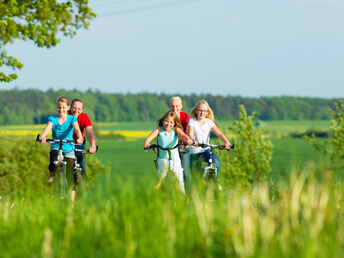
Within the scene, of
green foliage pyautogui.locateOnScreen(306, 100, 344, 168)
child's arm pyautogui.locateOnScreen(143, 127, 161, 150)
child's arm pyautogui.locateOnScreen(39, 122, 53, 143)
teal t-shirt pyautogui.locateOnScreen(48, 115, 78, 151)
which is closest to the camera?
child's arm pyautogui.locateOnScreen(143, 127, 161, 150)

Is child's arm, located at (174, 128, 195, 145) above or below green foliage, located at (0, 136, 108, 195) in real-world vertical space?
above

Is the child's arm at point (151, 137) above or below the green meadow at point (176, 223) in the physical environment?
above

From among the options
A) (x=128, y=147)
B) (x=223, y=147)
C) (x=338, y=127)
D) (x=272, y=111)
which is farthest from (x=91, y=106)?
(x=223, y=147)

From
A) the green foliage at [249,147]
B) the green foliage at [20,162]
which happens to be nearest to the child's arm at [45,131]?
the green foliage at [20,162]

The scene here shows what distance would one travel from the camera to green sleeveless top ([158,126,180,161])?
9.07 m

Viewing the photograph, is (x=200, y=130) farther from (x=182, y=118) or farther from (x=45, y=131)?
(x=45, y=131)

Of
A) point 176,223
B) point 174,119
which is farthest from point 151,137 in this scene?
point 176,223

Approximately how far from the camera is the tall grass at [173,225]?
437 cm

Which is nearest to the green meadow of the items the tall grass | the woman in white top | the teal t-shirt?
the tall grass

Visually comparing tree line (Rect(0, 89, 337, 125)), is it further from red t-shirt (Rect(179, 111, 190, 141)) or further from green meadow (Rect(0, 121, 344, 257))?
green meadow (Rect(0, 121, 344, 257))

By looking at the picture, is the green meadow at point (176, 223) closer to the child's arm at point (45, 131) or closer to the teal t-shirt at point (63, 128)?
the child's arm at point (45, 131)

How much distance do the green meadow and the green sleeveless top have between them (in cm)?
304

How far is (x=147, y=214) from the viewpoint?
5117 millimetres

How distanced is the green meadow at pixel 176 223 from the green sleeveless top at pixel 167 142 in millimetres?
3039
